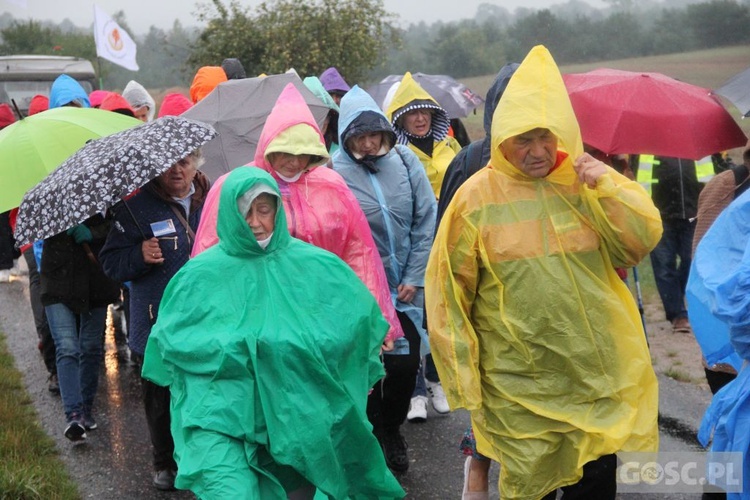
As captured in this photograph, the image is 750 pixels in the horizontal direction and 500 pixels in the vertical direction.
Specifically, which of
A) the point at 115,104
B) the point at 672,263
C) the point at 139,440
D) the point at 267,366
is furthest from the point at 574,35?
the point at 267,366

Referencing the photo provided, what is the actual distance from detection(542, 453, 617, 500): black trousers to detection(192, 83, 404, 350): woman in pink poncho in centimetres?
123

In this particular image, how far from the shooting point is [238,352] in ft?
13.3

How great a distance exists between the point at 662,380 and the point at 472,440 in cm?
322

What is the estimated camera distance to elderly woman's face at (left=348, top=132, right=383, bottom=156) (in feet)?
19.3

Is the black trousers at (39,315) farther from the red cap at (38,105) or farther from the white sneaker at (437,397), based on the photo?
the red cap at (38,105)

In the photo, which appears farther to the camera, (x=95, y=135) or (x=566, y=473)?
(x=95, y=135)

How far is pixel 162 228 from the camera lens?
18.5 ft

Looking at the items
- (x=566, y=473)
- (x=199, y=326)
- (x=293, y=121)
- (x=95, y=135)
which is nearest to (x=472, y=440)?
(x=566, y=473)

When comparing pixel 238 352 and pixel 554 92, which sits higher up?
pixel 554 92

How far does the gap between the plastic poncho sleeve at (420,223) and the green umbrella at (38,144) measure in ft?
6.56

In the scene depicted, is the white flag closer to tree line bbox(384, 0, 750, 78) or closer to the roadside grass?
tree line bbox(384, 0, 750, 78)

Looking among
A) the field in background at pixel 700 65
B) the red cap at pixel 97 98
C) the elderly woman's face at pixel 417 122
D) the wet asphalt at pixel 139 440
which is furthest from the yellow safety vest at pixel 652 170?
the red cap at pixel 97 98

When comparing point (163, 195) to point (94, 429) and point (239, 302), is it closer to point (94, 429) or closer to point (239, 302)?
point (239, 302)

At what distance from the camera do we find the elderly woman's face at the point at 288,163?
5.28 metres
